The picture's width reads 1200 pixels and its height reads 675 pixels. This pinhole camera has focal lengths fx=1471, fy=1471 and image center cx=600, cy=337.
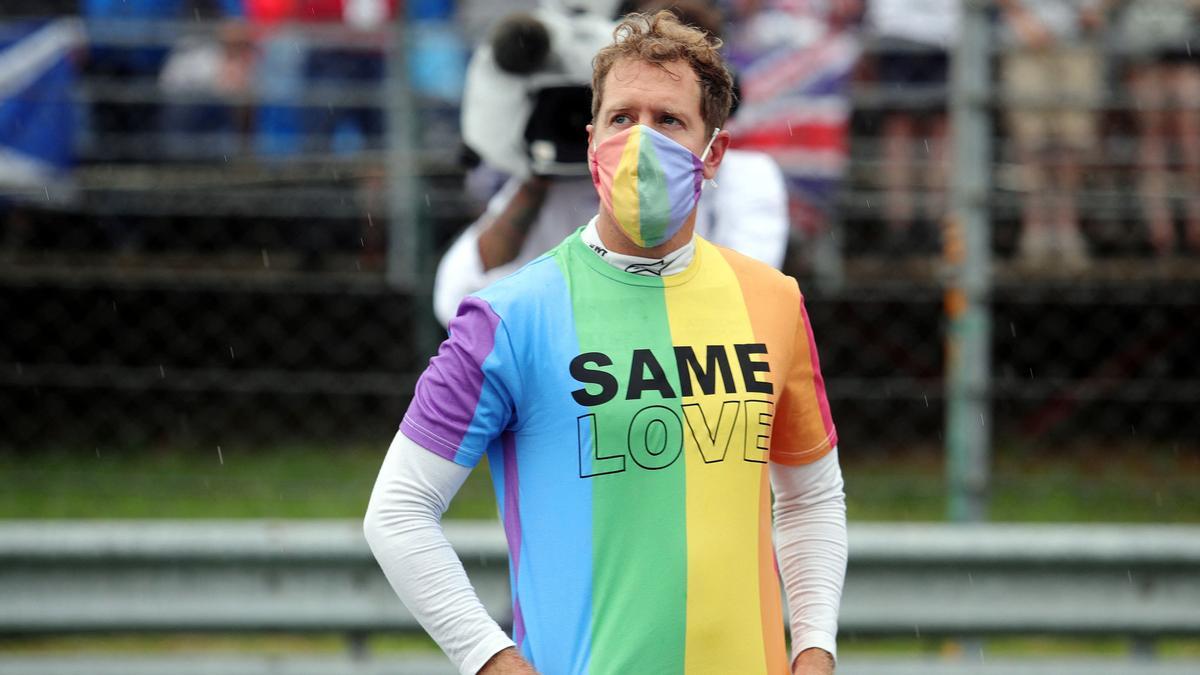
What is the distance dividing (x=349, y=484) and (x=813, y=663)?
11.3 feet

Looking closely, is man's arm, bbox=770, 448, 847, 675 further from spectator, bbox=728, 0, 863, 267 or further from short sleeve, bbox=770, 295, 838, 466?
spectator, bbox=728, 0, 863, 267

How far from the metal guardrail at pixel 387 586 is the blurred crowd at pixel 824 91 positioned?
1629 mm

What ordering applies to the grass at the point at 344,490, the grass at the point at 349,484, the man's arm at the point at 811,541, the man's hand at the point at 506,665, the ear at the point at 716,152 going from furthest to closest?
the grass at the point at 349,484
the grass at the point at 344,490
the man's arm at the point at 811,541
the ear at the point at 716,152
the man's hand at the point at 506,665

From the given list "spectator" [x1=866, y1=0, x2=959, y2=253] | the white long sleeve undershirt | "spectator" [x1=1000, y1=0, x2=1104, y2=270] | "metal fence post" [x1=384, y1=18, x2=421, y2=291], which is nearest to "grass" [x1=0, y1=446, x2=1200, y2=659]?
"metal fence post" [x1=384, y1=18, x2=421, y2=291]

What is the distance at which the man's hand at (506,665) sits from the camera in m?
2.04

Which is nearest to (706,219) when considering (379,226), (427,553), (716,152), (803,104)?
(716,152)

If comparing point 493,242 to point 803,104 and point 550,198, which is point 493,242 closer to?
point 550,198

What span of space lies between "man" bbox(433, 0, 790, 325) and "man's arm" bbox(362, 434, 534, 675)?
1.24 m

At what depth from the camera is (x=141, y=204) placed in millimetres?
5660

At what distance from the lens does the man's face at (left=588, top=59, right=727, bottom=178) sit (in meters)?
2.11

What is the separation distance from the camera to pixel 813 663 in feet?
7.41

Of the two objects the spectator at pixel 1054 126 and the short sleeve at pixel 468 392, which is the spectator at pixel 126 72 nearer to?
the spectator at pixel 1054 126

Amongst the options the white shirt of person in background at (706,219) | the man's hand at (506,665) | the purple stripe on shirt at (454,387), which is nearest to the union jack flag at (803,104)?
the white shirt of person in background at (706,219)

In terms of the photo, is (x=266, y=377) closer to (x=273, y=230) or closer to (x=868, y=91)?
(x=273, y=230)
